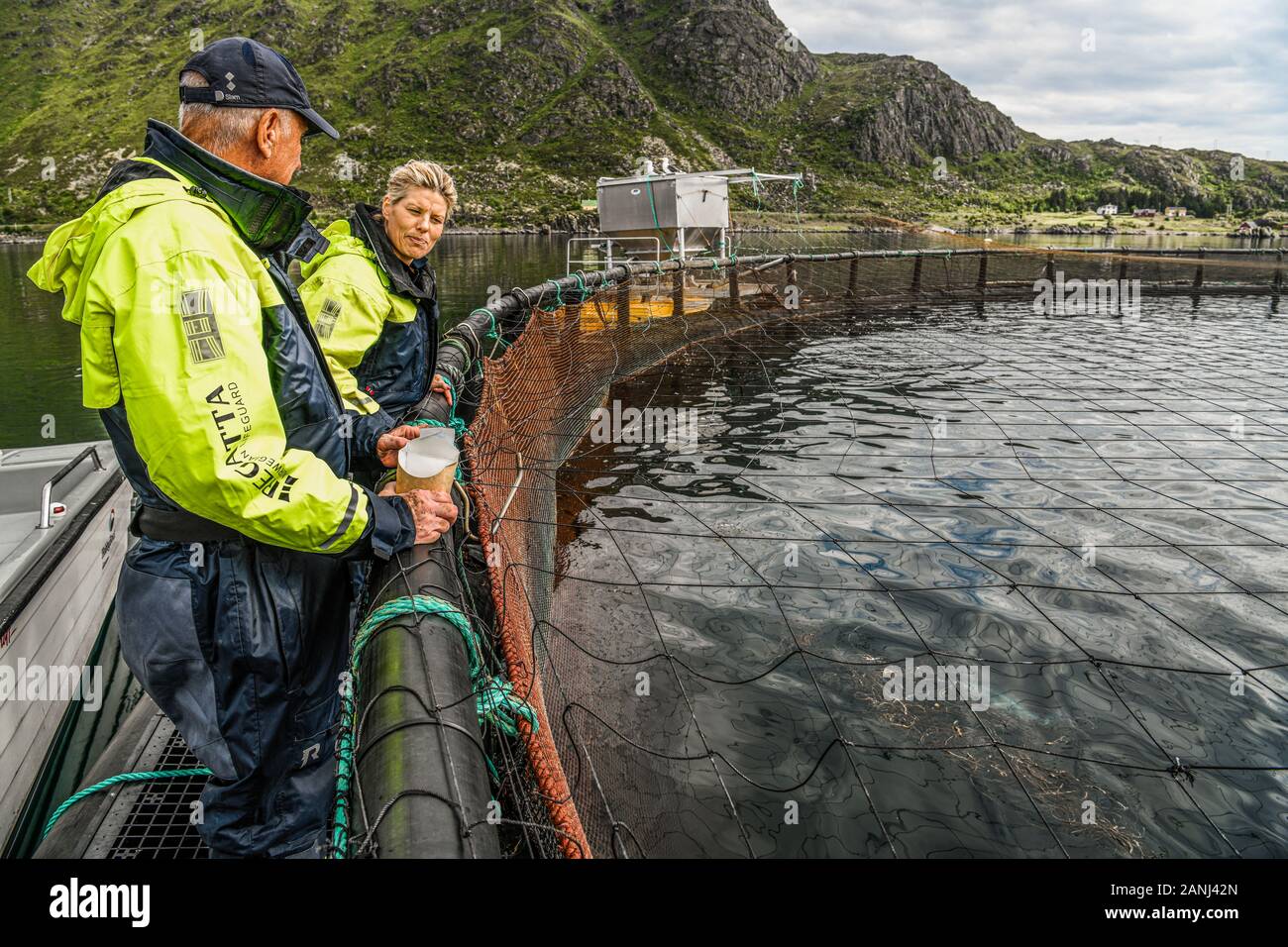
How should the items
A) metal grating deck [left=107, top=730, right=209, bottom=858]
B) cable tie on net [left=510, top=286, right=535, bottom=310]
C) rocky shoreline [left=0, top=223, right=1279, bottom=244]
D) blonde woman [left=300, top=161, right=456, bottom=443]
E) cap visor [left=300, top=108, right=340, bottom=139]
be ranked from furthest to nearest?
rocky shoreline [left=0, top=223, right=1279, bottom=244]
cable tie on net [left=510, top=286, right=535, bottom=310]
blonde woman [left=300, top=161, right=456, bottom=443]
metal grating deck [left=107, top=730, right=209, bottom=858]
cap visor [left=300, top=108, right=340, bottom=139]

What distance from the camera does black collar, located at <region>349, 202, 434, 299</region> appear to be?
12.6ft

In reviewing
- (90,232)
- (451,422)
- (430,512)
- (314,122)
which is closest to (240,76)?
(314,122)

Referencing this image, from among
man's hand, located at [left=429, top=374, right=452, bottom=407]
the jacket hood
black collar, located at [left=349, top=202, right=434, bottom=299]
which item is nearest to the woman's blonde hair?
black collar, located at [left=349, top=202, right=434, bottom=299]

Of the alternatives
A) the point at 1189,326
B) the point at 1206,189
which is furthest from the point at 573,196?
the point at 1206,189

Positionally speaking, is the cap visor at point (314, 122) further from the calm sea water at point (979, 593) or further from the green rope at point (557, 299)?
the green rope at point (557, 299)

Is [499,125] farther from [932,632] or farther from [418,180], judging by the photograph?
[932,632]

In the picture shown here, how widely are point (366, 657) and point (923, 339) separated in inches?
670

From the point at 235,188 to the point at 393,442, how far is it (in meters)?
1.21

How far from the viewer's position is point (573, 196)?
133500 millimetres

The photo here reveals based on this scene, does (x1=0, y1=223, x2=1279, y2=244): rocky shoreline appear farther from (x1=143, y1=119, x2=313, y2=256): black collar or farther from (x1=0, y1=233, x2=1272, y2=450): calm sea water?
(x1=143, y1=119, x2=313, y2=256): black collar

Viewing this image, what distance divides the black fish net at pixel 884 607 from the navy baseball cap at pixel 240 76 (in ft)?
6.64

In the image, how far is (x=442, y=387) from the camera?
431 cm
